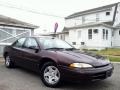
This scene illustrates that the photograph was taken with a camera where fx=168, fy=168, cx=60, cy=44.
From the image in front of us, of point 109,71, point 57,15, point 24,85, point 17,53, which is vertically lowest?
point 24,85

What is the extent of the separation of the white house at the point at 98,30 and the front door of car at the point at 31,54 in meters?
16.8

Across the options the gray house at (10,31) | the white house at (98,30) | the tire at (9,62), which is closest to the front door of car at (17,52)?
the tire at (9,62)

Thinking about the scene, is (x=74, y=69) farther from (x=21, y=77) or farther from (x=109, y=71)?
(x=21, y=77)

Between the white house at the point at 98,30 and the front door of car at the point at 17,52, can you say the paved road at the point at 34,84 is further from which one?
the white house at the point at 98,30

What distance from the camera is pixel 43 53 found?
207 inches

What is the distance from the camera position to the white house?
2205 cm

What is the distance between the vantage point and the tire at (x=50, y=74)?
4750mm

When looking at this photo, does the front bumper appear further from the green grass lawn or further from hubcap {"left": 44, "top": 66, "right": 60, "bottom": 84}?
the green grass lawn

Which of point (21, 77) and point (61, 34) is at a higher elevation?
point (61, 34)

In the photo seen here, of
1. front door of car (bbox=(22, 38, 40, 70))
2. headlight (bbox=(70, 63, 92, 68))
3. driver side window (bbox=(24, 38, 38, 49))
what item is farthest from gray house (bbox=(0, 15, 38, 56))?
headlight (bbox=(70, 63, 92, 68))

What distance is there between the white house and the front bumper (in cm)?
1780

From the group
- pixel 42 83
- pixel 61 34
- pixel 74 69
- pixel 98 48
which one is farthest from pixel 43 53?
pixel 61 34

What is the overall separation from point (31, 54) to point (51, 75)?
120 cm

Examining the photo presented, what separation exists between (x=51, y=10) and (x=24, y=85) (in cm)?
2658
